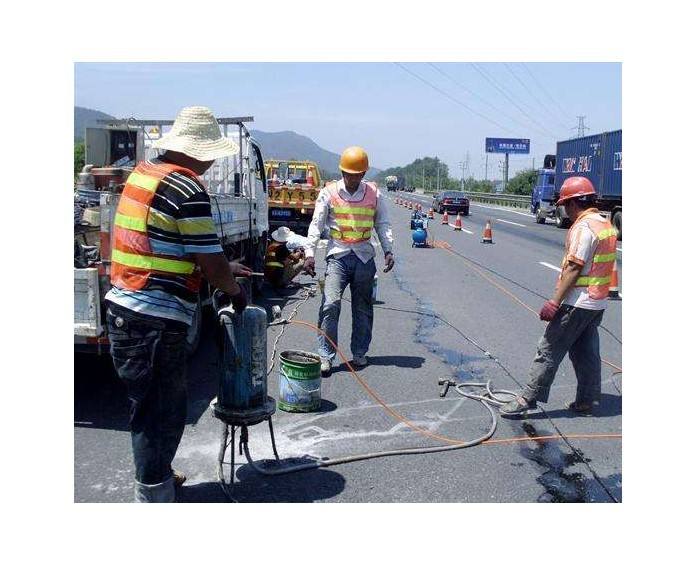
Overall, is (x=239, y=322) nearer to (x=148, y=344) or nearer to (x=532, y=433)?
(x=148, y=344)

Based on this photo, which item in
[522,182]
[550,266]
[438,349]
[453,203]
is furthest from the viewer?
[522,182]

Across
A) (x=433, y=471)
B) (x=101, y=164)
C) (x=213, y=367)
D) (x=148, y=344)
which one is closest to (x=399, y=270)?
(x=101, y=164)

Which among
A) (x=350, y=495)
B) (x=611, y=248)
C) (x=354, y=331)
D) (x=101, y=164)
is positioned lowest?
(x=350, y=495)

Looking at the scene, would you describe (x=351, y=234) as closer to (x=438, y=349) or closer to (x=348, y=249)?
(x=348, y=249)

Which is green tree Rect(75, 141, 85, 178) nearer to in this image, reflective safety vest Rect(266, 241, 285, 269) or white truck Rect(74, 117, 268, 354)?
white truck Rect(74, 117, 268, 354)

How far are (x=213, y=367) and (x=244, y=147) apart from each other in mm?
4534

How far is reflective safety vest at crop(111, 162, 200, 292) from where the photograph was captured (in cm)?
338

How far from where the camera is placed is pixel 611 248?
517 cm

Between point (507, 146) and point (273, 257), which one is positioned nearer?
point (273, 257)

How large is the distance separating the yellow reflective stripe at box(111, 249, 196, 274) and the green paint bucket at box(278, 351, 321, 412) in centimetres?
192

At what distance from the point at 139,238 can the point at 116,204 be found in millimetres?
1833

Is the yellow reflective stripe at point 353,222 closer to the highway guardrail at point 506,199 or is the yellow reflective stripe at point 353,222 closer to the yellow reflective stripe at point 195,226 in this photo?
the yellow reflective stripe at point 195,226

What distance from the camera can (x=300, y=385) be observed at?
5.23m

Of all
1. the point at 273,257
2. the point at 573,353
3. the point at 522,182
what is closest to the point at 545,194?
the point at 273,257
